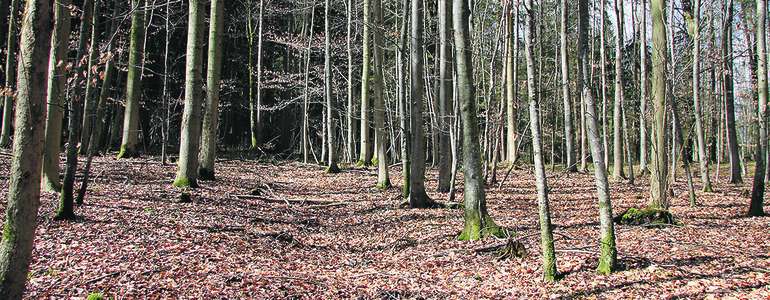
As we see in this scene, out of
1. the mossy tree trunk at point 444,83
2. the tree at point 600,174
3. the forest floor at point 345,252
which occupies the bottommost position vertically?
the forest floor at point 345,252

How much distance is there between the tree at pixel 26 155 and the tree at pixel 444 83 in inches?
296

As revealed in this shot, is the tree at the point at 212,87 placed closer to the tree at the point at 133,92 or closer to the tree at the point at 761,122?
the tree at the point at 133,92

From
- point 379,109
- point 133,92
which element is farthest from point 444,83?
point 133,92

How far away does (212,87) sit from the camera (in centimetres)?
1379

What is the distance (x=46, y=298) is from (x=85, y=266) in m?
0.94

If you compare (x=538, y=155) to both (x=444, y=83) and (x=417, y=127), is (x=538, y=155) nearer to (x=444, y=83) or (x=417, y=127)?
(x=417, y=127)

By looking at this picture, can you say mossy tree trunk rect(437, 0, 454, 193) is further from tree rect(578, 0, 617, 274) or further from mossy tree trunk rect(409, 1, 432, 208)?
tree rect(578, 0, 617, 274)

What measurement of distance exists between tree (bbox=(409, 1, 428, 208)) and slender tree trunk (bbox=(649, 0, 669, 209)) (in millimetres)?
4522

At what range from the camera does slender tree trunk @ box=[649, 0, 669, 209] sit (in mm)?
10594

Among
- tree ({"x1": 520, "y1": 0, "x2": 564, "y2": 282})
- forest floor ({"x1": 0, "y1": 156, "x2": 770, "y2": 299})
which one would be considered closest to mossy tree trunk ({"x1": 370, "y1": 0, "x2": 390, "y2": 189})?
forest floor ({"x1": 0, "y1": 156, "x2": 770, "y2": 299})

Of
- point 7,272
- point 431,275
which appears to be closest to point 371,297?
point 431,275

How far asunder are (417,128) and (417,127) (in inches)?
0.9

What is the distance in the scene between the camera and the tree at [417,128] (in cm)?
1158

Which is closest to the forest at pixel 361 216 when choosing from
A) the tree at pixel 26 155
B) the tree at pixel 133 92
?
the tree at pixel 26 155
